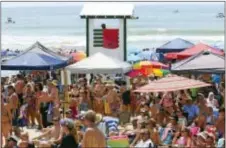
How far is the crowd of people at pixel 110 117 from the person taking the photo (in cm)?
872

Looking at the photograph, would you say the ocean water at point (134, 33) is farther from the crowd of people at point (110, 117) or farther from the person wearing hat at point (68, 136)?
the person wearing hat at point (68, 136)

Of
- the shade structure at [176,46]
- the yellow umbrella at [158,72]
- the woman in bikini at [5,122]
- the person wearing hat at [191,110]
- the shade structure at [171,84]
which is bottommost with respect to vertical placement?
the woman in bikini at [5,122]

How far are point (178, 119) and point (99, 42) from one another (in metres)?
9.03

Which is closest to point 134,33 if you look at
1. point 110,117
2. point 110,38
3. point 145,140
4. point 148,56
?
point 148,56

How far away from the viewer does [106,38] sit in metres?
19.7

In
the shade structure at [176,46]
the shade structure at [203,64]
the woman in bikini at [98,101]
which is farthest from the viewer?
the shade structure at [176,46]

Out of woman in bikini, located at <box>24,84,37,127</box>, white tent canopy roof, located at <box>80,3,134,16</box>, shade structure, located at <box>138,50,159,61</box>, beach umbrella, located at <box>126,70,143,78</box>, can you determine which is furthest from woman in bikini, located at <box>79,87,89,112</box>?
shade structure, located at <box>138,50,159,61</box>

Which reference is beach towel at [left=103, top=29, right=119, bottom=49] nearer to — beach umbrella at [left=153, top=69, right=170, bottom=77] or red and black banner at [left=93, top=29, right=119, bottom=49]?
red and black banner at [left=93, top=29, right=119, bottom=49]

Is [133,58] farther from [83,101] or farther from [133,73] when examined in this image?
[83,101]

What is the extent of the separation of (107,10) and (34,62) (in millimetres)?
6799

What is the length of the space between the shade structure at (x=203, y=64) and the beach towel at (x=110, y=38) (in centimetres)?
586

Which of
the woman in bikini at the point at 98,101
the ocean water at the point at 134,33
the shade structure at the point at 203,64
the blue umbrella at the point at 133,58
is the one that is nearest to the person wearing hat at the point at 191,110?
the shade structure at the point at 203,64

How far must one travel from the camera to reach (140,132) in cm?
897

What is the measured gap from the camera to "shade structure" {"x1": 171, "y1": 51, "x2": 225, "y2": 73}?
13.0 m
